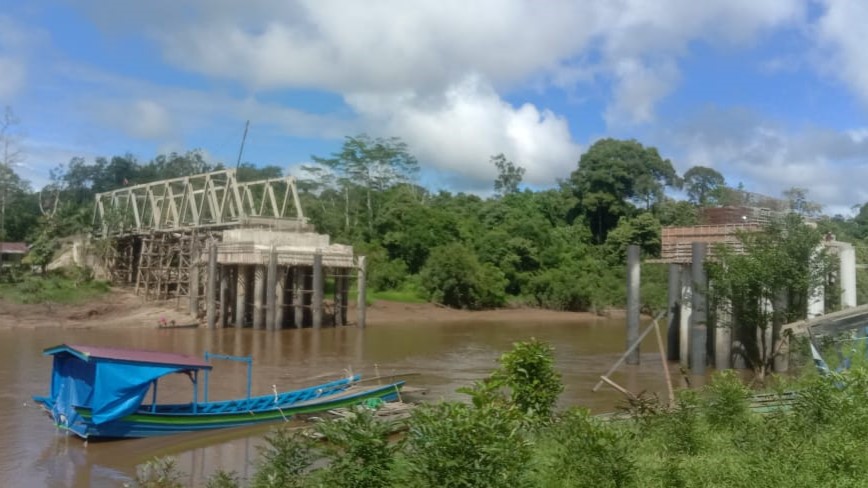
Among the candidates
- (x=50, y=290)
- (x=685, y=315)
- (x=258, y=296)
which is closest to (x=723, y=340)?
(x=685, y=315)

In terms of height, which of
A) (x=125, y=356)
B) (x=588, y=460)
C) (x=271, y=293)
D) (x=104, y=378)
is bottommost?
(x=104, y=378)

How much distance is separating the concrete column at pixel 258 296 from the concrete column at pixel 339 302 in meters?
4.28

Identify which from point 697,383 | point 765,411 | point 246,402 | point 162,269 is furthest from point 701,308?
point 162,269

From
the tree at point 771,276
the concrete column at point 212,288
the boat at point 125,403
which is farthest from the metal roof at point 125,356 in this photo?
the concrete column at point 212,288

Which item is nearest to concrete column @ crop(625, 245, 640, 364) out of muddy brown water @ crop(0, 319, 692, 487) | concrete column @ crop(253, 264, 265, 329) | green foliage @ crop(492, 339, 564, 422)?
muddy brown water @ crop(0, 319, 692, 487)

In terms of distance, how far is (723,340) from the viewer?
25.3 meters

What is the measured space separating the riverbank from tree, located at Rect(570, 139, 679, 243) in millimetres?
19031

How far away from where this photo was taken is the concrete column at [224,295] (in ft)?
139

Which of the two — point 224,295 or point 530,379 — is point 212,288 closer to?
point 224,295

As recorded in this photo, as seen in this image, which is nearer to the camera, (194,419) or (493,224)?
(194,419)

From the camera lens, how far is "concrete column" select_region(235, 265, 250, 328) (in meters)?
41.9

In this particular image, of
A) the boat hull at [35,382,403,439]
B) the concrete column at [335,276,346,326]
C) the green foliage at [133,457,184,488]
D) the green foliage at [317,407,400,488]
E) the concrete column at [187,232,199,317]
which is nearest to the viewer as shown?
the green foliage at [317,407,400,488]

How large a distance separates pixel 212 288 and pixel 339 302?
7.08m

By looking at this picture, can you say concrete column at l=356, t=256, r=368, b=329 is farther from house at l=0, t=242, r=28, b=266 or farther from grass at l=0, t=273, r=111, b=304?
house at l=0, t=242, r=28, b=266
